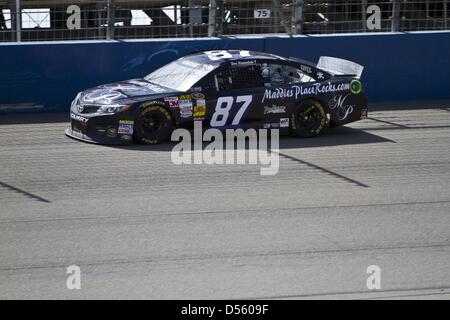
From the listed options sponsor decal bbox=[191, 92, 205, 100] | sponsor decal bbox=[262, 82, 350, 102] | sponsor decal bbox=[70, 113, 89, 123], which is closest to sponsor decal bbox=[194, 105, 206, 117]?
sponsor decal bbox=[191, 92, 205, 100]

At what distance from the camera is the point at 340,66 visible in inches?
575

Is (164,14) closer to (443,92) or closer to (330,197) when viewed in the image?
(443,92)

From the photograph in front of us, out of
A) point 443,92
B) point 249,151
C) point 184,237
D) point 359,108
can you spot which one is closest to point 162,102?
point 249,151

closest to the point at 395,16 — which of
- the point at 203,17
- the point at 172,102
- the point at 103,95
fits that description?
the point at 203,17

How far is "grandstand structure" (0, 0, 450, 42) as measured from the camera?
1556cm

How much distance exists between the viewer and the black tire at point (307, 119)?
43.6ft

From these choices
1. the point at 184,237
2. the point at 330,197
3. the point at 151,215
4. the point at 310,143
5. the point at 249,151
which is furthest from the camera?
the point at 310,143

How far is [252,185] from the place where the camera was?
10375 millimetres

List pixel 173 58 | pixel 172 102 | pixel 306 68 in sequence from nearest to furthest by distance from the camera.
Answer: pixel 172 102 < pixel 306 68 < pixel 173 58

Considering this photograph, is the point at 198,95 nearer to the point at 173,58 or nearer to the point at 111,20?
the point at 173,58

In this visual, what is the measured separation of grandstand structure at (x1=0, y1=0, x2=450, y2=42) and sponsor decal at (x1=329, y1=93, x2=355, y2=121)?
3484 mm

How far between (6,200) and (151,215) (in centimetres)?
175

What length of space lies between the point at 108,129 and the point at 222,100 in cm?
177

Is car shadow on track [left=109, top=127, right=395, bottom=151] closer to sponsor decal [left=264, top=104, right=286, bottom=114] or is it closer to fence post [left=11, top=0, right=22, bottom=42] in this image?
sponsor decal [left=264, top=104, right=286, bottom=114]
